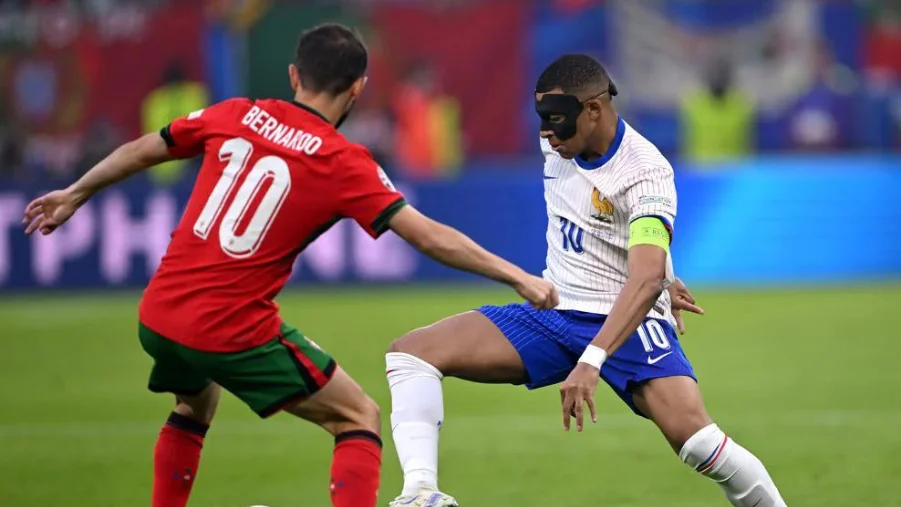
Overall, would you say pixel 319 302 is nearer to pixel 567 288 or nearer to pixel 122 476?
pixel 122 476

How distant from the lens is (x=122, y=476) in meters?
8.16

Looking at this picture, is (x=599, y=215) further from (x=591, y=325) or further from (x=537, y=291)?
(x=537, y=291)

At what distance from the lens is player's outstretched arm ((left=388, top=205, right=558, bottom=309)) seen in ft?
18.0

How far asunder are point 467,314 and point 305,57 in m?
1.42

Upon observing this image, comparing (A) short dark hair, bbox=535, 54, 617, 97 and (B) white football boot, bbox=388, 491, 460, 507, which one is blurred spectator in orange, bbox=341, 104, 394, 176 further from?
(B) white football boot, bbox=388, 491, 460, 507

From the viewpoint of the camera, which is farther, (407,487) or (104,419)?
(104,419)

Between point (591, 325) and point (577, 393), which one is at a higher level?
point (591, 325)

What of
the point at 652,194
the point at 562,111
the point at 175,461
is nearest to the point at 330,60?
the point at 562,111

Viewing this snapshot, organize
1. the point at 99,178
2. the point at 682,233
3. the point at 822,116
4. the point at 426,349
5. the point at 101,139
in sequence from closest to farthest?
the point at 99,178, the point at 426,349, the point at 682,233, the point at 101,139, the point at 822,116

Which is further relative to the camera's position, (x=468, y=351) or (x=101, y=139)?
(x=101, y=139)

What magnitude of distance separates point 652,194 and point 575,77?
570mm

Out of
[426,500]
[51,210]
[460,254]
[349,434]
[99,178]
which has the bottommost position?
[426,500]

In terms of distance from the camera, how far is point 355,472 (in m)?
5.61

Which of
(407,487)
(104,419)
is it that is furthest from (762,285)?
(407,487)
